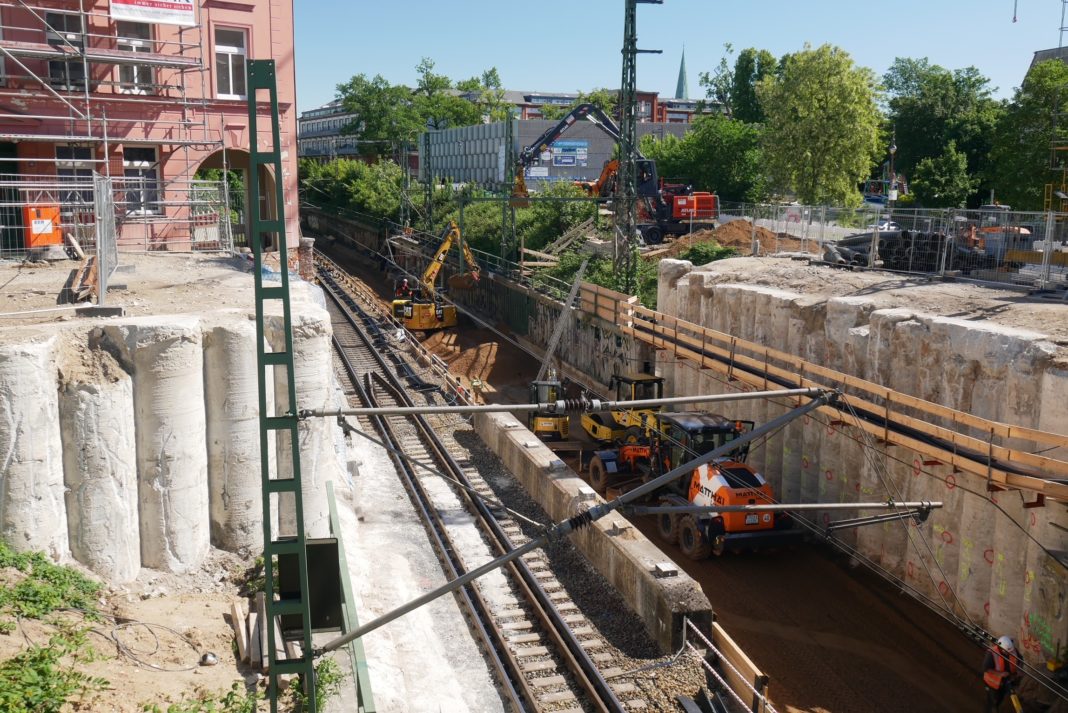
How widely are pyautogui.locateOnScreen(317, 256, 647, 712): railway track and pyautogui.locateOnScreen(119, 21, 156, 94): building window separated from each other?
11286 mm

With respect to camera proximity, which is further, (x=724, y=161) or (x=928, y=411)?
(x=724, y=161)

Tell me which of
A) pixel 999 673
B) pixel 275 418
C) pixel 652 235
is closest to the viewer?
pixel 275 418

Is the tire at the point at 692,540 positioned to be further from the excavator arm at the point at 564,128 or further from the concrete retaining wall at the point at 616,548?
the excavator arm at the point at 564,128

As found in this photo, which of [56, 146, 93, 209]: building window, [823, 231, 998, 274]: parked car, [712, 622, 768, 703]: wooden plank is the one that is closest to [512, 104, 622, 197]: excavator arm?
[823, 231, 998, 274]: parked car

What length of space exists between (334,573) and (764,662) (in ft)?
28.7

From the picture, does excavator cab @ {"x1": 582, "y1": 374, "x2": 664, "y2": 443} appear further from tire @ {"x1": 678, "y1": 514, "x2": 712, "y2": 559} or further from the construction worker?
the construction worker

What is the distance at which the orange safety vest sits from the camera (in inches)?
520

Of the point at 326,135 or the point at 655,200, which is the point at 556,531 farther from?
the point at 326,135

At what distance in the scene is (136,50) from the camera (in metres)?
28.7

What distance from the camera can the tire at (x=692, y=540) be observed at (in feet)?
62.0

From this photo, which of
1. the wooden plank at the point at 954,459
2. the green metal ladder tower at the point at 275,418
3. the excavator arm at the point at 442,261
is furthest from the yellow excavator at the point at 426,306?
the green metal ladder tower at the point at 275,418

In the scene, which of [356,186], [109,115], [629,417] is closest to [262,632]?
[629,417]

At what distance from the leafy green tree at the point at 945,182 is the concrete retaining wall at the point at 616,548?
122 feet

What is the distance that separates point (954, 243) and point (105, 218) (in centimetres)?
1990
